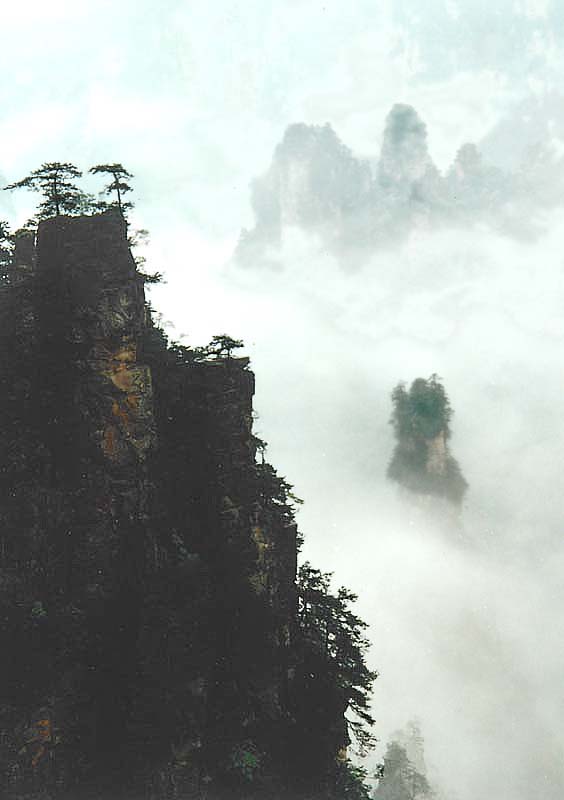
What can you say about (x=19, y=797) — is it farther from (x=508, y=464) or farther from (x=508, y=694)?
(x=508, y=464)

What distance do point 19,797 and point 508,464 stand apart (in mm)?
197397

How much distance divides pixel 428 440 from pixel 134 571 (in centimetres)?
13309

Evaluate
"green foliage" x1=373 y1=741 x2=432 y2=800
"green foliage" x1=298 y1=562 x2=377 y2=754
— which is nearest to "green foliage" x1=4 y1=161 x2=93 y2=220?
"green foliage" x1=298 y1=562 x2=377 y2=754

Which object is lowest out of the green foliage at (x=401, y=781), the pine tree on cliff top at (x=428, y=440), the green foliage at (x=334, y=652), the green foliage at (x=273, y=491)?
the green foliage at (x=401, y=781)

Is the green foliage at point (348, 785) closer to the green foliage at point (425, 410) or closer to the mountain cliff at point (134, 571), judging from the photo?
the mountain cliff at point (134, 571)

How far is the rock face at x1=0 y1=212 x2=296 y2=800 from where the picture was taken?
20766mm

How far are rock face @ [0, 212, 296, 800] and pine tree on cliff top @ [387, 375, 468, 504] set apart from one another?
122m

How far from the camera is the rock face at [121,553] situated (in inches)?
818

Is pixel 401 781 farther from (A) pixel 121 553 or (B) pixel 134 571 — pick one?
(A) pixel 121 553

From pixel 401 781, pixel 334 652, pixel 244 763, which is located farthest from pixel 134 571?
pixel 401 781

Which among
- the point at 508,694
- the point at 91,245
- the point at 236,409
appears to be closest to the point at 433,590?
the point at 508,694

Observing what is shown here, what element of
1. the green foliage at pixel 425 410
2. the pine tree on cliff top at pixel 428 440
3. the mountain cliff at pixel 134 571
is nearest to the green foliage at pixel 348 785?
the mountain cliff at pixel 134 571

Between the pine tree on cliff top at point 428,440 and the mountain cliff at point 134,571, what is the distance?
120 m

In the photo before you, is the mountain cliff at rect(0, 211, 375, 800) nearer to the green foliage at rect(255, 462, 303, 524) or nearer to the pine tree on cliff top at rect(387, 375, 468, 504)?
the green foliage at rect(255, 462, 303, 524)
